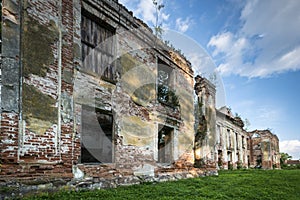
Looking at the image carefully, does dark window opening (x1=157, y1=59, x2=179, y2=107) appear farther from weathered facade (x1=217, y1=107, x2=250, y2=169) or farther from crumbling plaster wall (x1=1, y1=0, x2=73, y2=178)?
weathered facade (x1=217, y1=107, x2=250, y2=169)

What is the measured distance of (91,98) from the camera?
781 centimetres

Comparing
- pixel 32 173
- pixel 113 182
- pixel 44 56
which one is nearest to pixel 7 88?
pixel 44 56

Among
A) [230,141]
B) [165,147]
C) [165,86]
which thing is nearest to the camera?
[165,147]

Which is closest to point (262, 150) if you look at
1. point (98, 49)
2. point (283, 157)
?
point (283, 157)

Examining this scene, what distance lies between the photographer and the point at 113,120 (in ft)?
28.7

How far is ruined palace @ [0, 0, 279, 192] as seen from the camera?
5.74m

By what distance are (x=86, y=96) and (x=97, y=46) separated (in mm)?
1857

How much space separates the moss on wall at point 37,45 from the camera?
602 centimetres

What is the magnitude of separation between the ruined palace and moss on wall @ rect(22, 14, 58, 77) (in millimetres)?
26

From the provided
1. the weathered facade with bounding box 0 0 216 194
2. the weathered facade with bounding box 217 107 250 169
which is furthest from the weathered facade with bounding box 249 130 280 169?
the weathered facade with bounding box 0 0 216 194

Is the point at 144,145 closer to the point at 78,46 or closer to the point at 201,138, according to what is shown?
the point at 78,46

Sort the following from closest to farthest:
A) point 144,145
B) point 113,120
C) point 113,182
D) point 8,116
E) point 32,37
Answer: point 8,116, point 32,37, point 113,182, point 113,120, point 144,145

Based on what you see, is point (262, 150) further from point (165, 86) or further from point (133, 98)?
point (133, 98)

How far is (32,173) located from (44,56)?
2.82 meters
